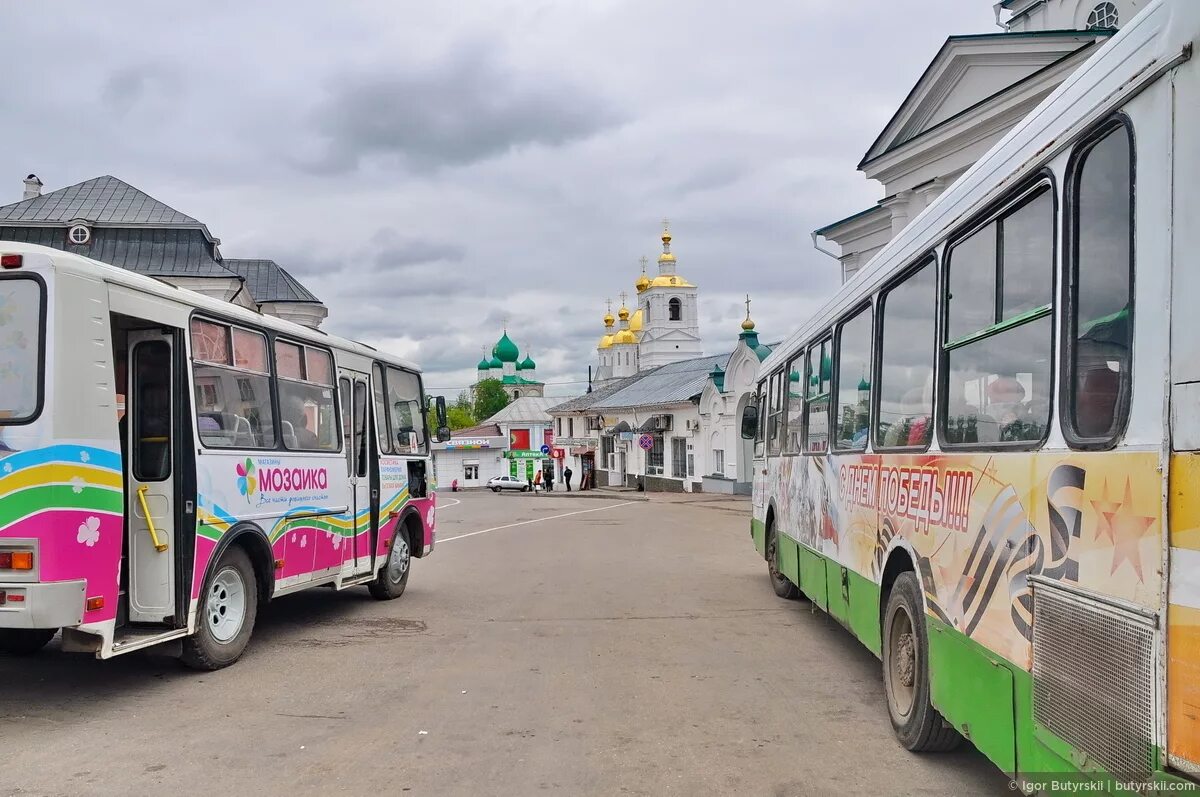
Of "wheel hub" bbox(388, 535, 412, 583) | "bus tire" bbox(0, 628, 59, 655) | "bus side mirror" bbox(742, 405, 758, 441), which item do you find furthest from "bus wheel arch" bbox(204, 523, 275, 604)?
"bus side mirror" bbox(742, 405, 758, 441)

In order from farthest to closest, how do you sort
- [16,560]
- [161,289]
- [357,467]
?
[357,467], [161,289], [16,560]

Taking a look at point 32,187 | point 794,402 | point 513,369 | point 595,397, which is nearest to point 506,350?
point 513,369

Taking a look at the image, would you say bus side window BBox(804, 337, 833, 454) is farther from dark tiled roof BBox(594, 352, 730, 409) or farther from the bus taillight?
dark tiled roof BBox(594, 352, 730, 409)

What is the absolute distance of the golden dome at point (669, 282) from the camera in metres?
78.2

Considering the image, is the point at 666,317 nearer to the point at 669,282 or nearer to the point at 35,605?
the point at 669,282

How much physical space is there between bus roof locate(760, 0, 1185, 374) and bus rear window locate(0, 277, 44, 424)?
5293 millimetres

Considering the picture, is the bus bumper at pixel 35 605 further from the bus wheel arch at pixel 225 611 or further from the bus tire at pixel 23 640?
the bus tire at pixel 23 640

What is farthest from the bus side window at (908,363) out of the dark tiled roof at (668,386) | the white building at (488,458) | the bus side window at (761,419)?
the white building at (488,458)

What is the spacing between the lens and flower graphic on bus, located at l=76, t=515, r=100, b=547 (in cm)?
630

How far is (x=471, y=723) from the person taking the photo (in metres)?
6.54

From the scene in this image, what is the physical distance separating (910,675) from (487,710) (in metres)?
2.75

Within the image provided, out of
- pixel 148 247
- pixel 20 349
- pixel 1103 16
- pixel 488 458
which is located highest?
pixel 1103 16

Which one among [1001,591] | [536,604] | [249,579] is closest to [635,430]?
[536,604]

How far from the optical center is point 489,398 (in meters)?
145
